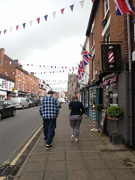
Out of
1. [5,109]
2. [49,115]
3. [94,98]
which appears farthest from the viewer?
[5,109]

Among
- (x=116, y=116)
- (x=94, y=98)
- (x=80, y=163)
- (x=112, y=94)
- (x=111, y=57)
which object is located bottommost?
(x=80, y=163)

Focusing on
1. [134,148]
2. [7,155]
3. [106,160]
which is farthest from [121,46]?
[7,155]

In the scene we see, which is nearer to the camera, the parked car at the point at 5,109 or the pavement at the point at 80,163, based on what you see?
the pavement at the point at 80,163

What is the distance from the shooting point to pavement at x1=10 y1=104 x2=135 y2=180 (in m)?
3.47

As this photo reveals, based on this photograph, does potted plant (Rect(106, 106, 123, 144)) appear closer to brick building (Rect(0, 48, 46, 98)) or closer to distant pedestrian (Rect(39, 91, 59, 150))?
distant pedestrian (Rect(39, 91, 59, 150))

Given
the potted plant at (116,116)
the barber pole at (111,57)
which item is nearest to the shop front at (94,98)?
the potted plant at (116,116)

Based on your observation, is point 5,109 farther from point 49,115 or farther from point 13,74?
point 13,74

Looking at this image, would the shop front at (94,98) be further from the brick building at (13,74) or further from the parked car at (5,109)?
the brick building at (13,74)

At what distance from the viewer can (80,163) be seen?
13.5 feet

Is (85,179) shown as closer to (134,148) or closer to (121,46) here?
(134,148)

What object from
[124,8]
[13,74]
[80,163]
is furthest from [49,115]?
[13,74]

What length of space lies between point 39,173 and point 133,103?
3689 millimetres

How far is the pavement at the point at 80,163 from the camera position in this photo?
3469 mm

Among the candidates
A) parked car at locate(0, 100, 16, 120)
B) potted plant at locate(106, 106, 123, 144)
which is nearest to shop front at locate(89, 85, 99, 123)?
potted plant at locate(106, 106, 123, 144)
